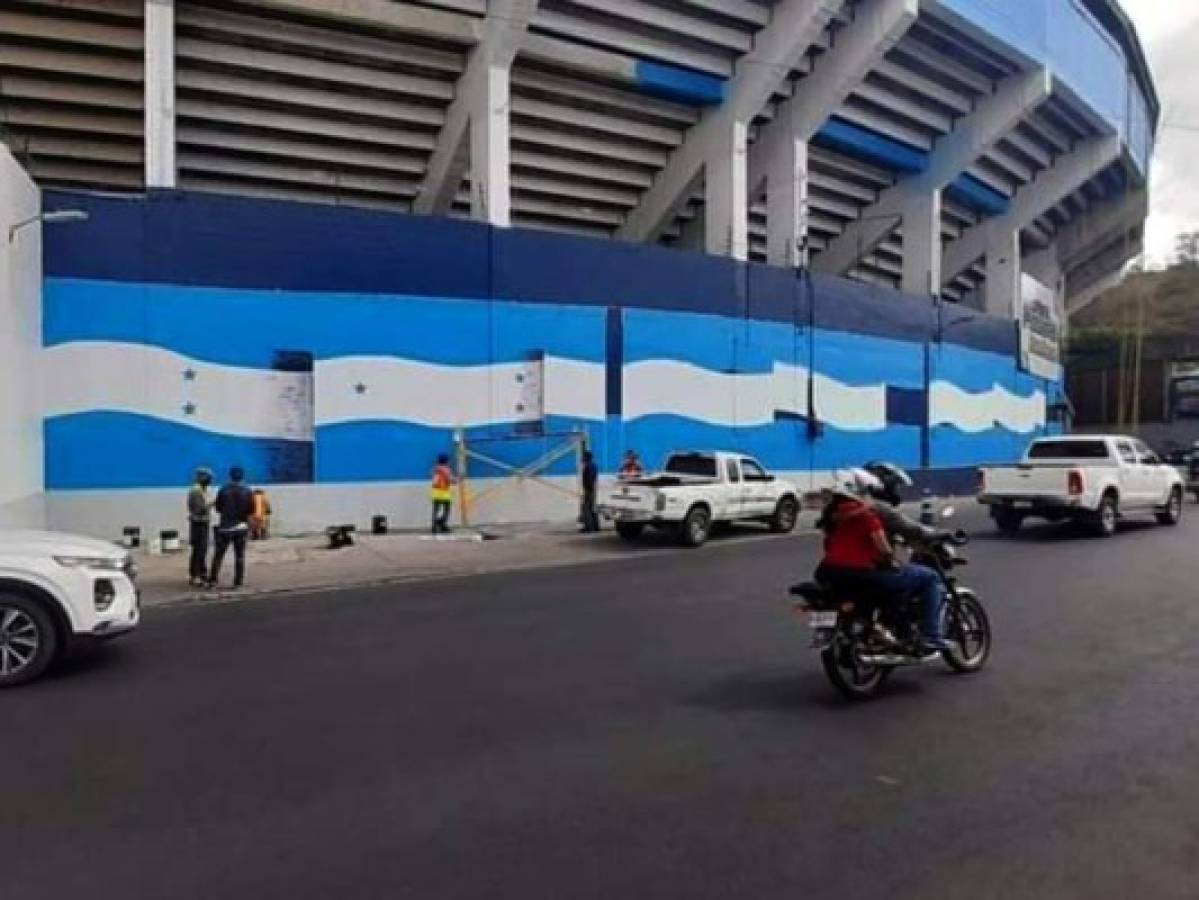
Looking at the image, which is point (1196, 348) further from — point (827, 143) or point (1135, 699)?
point (1135, 699)

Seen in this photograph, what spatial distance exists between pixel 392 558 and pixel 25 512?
18.1 feet

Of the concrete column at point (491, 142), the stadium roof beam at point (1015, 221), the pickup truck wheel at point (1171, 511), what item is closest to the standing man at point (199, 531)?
the concrete column at point (491, 142)

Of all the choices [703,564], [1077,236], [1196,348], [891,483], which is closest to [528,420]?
[703,564]

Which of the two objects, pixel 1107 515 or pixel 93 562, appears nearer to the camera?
pixel 93 562

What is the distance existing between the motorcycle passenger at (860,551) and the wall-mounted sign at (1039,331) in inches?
1312

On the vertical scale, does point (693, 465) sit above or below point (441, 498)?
above

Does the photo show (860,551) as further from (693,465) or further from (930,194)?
(930,194)

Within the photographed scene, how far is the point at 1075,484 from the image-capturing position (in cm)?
1816

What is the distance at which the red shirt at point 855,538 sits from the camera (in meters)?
6.87

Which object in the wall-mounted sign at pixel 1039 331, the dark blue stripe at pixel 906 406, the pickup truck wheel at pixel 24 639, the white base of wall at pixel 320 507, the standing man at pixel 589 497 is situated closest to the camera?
the pickup truck wheel at pixel 24 639

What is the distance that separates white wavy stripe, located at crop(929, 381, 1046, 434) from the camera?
32716 mm

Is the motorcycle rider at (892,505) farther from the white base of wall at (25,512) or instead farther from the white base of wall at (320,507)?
the white base of wall at (320,507)

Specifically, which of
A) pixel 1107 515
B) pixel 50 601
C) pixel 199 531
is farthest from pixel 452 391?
pixel 50 601

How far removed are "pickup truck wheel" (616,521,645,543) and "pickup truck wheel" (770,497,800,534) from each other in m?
3.06
